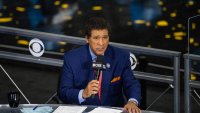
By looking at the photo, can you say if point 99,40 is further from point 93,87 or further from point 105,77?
point 93,87

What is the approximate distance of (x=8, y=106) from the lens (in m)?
3.42

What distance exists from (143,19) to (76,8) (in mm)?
977

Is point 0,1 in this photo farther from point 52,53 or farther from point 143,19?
point 143,19

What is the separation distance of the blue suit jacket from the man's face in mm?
180

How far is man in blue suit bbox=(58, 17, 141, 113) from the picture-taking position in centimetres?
360

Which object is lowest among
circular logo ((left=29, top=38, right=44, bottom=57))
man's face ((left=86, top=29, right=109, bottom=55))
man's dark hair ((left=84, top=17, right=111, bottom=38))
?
circular logo ((left=29, top=38, right=44, bottom=57))

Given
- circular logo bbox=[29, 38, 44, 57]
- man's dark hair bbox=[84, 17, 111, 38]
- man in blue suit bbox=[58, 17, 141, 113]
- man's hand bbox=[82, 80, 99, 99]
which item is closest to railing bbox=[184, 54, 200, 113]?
man in blue suit bbox=[58, 17, 141, 113]

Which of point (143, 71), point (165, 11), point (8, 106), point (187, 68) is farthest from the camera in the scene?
point (165, 11)

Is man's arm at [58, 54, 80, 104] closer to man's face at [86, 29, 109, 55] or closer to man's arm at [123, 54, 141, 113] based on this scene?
man's face at [86, 29, 109, 55]

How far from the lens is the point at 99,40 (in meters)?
3.58

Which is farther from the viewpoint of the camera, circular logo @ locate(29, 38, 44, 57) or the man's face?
circular logo @ locate(29, 38, 44, 57)

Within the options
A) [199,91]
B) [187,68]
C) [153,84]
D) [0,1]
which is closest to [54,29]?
[0,1]

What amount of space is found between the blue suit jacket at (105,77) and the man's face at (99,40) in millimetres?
180

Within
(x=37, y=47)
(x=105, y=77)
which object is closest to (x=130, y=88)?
(x=105, y=77)
